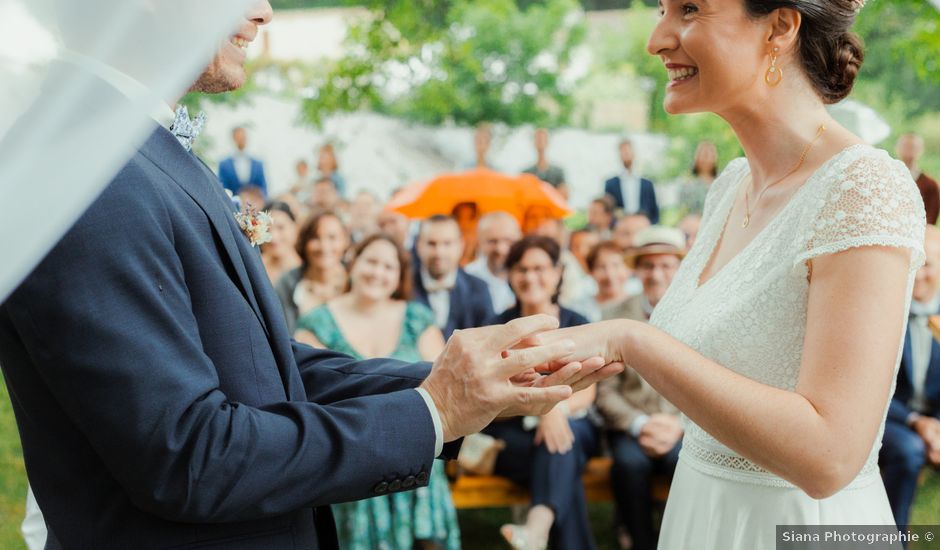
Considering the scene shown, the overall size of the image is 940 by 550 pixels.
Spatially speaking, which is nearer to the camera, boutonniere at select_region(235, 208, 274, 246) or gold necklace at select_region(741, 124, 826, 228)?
boutonniere at select_region(235, 208, 274, 246)

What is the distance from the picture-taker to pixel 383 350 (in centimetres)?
518

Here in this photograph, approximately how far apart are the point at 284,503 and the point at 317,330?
3.55 meters

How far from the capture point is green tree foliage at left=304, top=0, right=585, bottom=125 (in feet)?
46.5

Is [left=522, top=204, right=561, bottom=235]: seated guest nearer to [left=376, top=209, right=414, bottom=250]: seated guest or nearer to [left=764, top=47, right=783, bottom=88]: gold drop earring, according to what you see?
[left=376, top=209, right=414, bottom=250]: seated guest

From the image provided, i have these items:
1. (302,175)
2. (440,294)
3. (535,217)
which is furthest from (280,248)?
(302,175)

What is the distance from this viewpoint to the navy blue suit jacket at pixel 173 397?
4.95ft

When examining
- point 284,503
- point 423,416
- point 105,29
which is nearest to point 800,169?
point 423,416

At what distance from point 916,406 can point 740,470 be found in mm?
3870

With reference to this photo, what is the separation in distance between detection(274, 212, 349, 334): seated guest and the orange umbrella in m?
2.66

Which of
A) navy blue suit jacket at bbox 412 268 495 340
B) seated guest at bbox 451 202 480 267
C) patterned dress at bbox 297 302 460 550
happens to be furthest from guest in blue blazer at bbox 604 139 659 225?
patterned dress at bbox 297 302 460 550

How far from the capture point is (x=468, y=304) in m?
6.32

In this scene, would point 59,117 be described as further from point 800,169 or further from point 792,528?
point 792,528

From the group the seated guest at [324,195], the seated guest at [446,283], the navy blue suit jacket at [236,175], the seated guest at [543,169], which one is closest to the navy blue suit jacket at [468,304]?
the seated guest at [446,283]

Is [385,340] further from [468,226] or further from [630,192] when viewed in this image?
[630,192]
